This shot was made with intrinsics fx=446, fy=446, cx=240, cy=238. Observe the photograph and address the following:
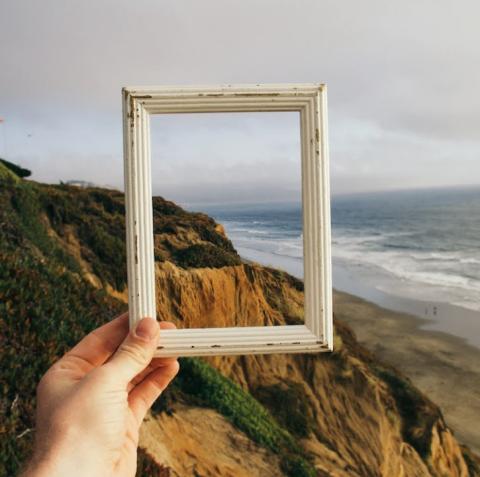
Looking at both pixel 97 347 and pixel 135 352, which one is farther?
pixel 97 347

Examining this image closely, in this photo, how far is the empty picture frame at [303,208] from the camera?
225 cm

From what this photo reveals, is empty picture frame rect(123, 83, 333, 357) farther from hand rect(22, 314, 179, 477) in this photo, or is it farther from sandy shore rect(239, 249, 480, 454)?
sandy shore rect(239, 249, 480, 454)

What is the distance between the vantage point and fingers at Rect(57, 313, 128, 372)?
94.5 inches

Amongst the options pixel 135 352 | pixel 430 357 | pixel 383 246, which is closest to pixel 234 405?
pixel 135 352

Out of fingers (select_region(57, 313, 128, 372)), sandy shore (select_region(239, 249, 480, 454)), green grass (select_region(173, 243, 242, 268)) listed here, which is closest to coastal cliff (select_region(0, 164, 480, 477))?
green grass (select_region(173, 243, 242, 268))

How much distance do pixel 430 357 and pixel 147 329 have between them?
65.9ft

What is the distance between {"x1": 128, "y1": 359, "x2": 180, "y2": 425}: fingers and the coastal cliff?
32 cm

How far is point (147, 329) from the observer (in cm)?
219

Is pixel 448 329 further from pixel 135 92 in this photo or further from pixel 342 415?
pixel 135 92

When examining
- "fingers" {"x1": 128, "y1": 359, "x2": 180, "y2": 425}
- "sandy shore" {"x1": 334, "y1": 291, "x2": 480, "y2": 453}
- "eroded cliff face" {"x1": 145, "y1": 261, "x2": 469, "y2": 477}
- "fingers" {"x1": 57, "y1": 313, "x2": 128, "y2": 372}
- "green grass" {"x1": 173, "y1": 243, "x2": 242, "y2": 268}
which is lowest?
"sandy shore" {"x1": 334, "y1": 291, "x2": 480, "y2": 453}

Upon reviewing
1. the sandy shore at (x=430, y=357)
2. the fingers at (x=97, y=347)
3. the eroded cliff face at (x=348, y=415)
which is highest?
the fingers at (x=97, y=347)

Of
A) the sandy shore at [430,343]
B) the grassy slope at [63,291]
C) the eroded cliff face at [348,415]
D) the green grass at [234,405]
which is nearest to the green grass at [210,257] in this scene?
the grassy slope at [63,291]

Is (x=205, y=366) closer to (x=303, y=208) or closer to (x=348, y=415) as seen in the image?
(x=348, y=415)

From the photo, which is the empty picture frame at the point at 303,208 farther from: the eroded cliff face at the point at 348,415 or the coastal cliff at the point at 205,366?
the eroded cliff face at the point at 348,415
